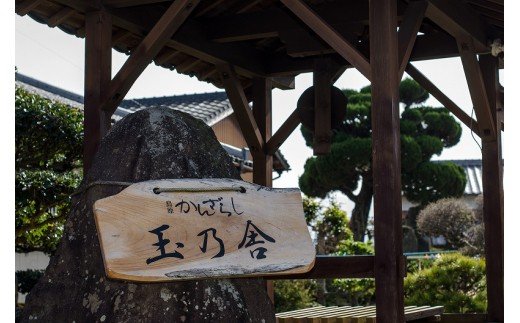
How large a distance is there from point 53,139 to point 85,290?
5.61 m

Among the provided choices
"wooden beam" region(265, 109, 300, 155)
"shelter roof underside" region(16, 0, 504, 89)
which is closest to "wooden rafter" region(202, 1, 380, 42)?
"shelter roof underside" region(16, 0, 504, 89)

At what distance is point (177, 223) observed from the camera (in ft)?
11.8

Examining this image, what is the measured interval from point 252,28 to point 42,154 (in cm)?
321

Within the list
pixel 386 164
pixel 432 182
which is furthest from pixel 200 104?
pixel 386 164

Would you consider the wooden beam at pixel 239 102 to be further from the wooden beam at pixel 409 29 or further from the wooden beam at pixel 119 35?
the wooden beam at pixel 409 29

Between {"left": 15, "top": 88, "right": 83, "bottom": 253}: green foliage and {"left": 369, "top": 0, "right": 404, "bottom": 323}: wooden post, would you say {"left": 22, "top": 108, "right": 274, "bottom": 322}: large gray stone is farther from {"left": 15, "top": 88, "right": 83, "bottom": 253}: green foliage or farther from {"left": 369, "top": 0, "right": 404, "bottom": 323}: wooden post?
{"left": 15, "top": 88, "right": 83, "bottom": 253}: green foliage

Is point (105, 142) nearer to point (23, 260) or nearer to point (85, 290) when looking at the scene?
point (85, 290)

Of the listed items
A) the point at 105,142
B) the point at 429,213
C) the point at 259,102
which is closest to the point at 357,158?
the point at 429,213

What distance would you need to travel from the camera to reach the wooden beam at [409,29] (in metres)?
5.36

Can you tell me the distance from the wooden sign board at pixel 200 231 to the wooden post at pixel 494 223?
395 centimetres

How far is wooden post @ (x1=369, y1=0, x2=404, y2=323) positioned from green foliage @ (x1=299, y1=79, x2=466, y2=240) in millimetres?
17763

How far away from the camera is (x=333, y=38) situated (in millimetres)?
5238

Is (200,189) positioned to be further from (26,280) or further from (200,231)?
(26,280)

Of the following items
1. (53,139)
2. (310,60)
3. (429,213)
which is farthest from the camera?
(429,213)
